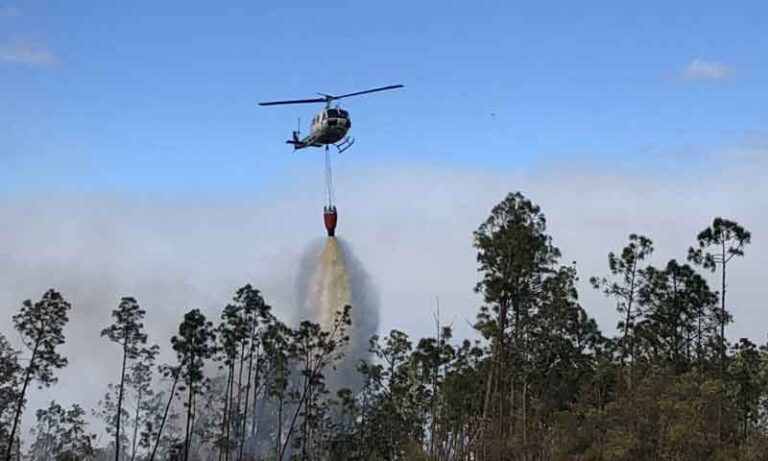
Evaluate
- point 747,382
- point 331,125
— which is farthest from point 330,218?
point 747,382

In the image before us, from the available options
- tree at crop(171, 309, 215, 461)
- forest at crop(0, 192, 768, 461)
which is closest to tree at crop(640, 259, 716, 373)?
forest at crop(0, 192, 768, 461)

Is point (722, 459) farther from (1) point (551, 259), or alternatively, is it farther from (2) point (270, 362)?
(2) point (270, 362)

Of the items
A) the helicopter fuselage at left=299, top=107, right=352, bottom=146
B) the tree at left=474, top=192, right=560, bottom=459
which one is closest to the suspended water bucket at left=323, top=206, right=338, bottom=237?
the helicopter fuselage at left=299, top=107, right=352, bottom=146

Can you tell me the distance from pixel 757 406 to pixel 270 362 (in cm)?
3910

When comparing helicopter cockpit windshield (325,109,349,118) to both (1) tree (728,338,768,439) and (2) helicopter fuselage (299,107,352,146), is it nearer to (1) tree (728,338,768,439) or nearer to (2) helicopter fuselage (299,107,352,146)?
(2) helicopter fuselage (299,107,352,146)

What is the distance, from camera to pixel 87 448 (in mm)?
86062

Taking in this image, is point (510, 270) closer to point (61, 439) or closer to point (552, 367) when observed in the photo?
point (552, 367)

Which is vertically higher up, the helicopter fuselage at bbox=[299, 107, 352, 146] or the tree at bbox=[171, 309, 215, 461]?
the helicopter fuselage at bbox=[299, 107, 352, 146]

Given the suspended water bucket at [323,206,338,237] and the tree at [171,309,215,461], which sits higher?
the suspended water bucket at [323,206,338,237]

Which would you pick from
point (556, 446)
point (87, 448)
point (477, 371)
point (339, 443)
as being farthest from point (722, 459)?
point (87, 448)

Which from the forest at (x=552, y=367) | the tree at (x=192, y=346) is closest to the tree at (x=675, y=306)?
the forest at (x=552, y=367)

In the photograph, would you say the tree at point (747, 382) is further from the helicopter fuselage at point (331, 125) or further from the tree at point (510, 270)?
the helicopter fuselage at point (331, 125)

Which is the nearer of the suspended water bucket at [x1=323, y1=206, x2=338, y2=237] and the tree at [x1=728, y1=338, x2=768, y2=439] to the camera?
the tree at [x1=728, y1=338, x2=768, y2=439]

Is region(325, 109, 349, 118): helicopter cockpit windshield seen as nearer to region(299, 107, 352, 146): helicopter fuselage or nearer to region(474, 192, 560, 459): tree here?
region(299, 107, 352, 146): helicopter fuselage
